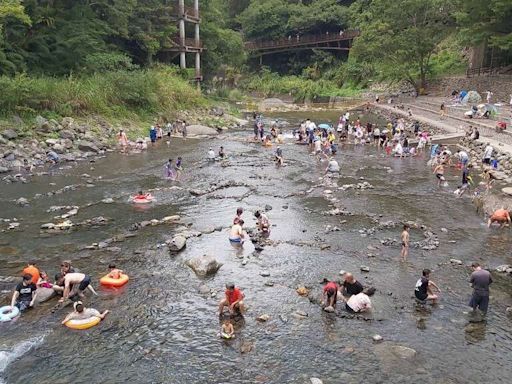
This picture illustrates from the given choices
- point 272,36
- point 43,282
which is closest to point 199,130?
point 43,282

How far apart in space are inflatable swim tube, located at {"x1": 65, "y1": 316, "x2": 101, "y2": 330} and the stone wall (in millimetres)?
46622

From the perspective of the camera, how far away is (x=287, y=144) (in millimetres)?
39312

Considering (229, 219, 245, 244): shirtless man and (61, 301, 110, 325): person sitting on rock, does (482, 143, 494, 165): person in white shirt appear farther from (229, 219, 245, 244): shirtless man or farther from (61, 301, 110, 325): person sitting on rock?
(61, 301, 110, 325): person sitting on rock

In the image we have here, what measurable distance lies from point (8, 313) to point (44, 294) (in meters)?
1.16

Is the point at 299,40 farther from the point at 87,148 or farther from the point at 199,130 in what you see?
the point at 87,148

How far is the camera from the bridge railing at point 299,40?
8812cm

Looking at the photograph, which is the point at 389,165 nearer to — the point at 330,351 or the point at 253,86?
the point at 330,351

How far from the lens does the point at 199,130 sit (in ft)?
141

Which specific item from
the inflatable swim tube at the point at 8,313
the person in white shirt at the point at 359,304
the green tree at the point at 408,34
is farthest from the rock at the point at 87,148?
the green tree at the point at 408,34

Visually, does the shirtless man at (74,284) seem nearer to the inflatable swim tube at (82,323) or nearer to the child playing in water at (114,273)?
the child playing in water at (114,273)

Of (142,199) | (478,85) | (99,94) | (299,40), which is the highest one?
(299,40)

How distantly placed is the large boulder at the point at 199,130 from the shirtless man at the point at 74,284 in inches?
1158

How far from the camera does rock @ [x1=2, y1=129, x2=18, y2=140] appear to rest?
29.7m

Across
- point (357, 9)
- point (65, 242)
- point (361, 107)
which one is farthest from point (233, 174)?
point (357, 9)
